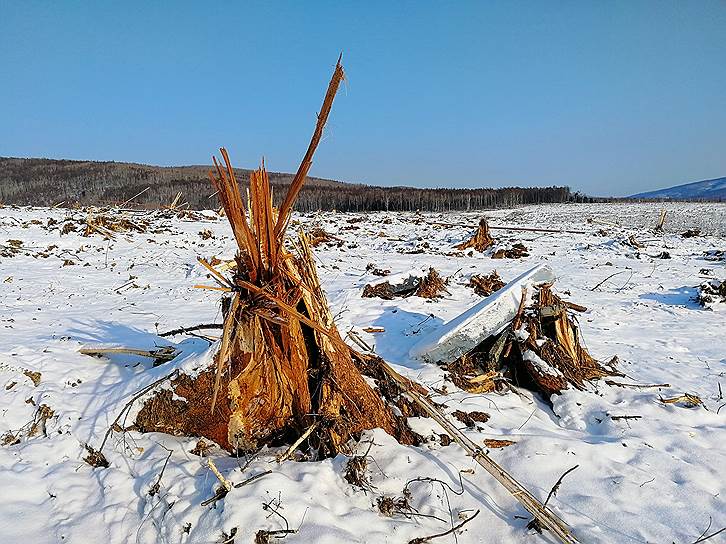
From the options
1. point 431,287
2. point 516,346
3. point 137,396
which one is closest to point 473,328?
point 516,346

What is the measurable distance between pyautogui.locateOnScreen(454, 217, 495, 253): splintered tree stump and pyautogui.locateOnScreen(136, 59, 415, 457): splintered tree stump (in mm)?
12977

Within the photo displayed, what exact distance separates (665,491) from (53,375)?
207 inches

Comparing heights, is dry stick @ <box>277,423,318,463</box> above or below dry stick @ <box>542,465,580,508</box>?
above

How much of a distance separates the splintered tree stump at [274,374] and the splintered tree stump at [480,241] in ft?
42.6

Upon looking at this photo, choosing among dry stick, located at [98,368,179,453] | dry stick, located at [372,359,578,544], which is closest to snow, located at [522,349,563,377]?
dry stick, located at [372,359,578,544]

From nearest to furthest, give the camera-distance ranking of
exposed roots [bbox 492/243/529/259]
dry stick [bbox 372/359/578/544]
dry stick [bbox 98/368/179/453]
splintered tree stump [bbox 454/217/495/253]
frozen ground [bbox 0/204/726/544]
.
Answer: dry stick [bbox 372/359/578/544] → frozen ground [bbox 0/204/726/544] → dry stick [bbox 98/368/179/453] → exposed roots [bbox 492/243/529/259] → splintered tree stump [bbox 454/217/495/253]

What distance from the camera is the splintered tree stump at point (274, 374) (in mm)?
2930

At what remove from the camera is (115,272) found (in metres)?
11.5

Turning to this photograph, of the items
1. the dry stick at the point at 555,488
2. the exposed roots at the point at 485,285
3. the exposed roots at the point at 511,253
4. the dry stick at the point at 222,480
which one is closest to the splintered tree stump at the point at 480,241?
the exposed roots at the point at 511,253

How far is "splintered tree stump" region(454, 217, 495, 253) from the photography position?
1593cm

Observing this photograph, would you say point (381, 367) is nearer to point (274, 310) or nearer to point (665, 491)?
point (274, 310)

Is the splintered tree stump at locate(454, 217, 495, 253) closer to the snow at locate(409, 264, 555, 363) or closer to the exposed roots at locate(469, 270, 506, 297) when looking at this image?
the exposed roots at locate(469, 270, 506, 297)

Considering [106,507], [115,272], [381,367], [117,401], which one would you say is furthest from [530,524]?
[115,272]

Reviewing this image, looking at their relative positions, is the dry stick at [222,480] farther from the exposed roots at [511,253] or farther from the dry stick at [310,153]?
the exposed roots at [511,253]
